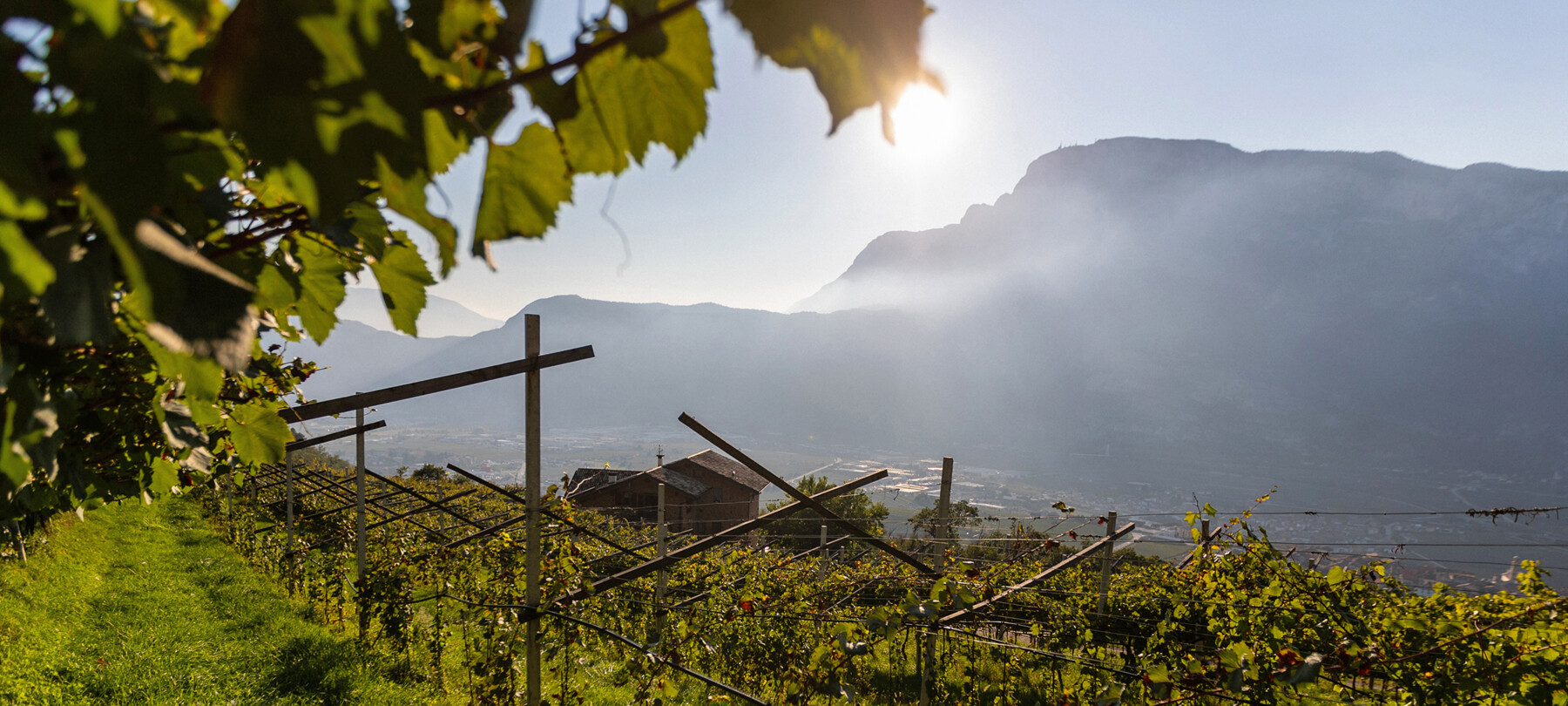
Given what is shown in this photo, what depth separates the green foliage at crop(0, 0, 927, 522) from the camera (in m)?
0.27

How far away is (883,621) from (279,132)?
332 cm

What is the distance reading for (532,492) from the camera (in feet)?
10.2

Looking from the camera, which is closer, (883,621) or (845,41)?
(845,41)

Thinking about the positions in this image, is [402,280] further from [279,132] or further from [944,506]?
[944,506]

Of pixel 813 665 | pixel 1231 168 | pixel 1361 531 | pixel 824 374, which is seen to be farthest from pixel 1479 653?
pixel 1231 168

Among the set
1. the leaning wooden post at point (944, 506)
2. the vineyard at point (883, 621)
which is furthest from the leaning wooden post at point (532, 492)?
the leaning wooden post at point (944, 506)

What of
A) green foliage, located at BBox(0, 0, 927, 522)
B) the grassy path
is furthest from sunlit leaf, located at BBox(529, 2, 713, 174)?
the grassy path

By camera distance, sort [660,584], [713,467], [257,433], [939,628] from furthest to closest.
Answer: [713,467] → [660,584] → [939,628] → [257,433]

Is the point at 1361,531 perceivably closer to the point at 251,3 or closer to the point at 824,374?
the point at 251,3

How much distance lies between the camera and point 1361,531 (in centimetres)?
6394

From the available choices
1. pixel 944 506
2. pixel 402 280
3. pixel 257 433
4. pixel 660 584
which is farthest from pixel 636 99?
pixel 660 584

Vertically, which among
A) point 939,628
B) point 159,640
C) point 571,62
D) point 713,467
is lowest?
point 713,467

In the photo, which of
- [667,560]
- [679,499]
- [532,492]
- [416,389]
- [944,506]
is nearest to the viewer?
[416,389]

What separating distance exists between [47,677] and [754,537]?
28928 millimetres
